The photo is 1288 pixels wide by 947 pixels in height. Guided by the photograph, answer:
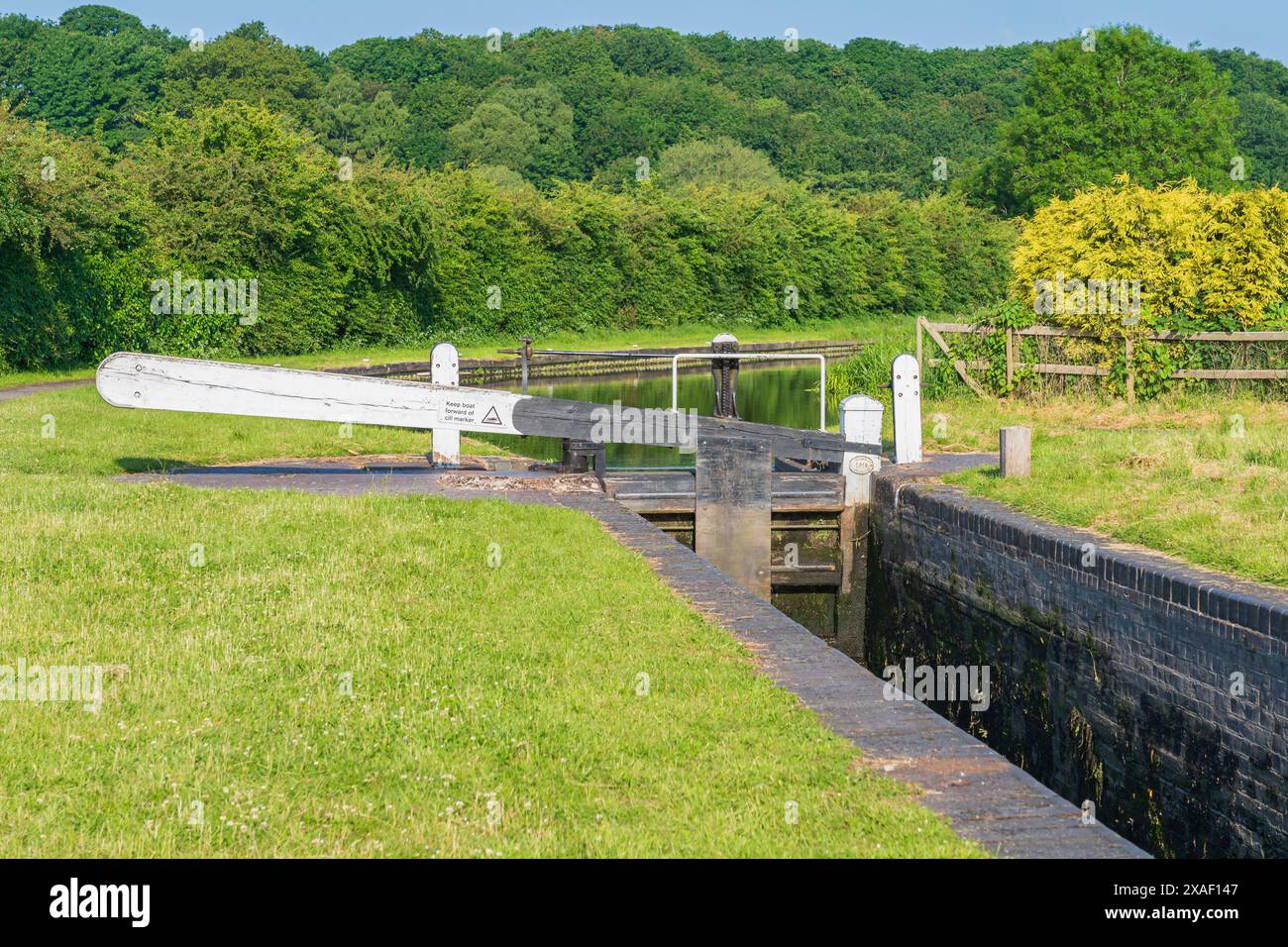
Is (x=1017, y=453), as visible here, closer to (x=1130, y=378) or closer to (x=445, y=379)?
(x=445, y=379)

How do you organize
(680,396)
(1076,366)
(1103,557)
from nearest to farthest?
(1103,557) < (1076,366) < (680,396)

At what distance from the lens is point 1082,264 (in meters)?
22.7

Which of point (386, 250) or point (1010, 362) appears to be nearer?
point (1010, 362)

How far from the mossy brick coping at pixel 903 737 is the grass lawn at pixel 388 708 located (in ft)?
0.57

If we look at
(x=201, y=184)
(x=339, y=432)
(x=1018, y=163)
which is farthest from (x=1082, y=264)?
(x=1018, y=163)

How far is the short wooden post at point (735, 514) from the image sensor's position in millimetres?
14984

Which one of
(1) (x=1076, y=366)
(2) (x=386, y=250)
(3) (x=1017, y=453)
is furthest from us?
(2) (x=386, y=250)

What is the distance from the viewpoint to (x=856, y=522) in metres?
15.6

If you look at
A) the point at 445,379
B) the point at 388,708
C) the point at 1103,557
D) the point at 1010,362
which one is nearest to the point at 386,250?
the point at 1010,362

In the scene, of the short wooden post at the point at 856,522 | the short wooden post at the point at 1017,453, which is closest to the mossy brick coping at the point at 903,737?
the short wooden post at the point at 1017,453

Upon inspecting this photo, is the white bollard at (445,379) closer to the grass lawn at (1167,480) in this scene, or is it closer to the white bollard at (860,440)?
the white bollard at (860,440)

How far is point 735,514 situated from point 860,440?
1.80 meters
